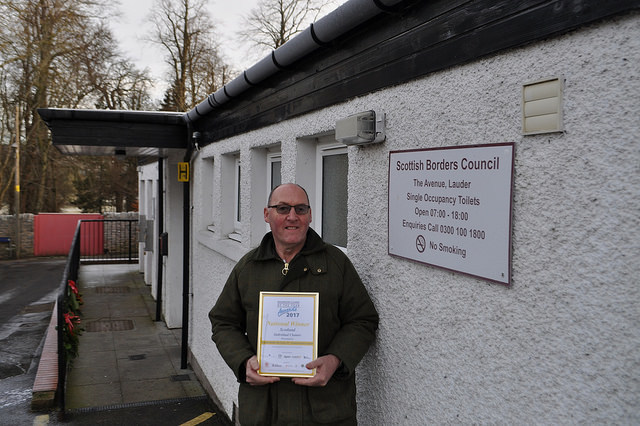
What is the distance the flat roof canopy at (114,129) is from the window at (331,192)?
4434 millimetres

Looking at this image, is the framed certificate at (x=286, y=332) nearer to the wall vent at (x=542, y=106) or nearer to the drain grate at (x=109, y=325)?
the wall vent at (x=542, y=106)

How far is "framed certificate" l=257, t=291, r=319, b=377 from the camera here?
283 cm

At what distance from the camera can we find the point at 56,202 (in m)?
30.7

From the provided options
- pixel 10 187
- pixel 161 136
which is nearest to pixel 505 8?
pixel 161 136

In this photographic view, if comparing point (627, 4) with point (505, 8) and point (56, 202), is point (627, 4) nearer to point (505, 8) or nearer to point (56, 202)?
point (505, 8)

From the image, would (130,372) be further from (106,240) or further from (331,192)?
(106,240)

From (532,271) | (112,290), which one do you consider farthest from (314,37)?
(112,290)

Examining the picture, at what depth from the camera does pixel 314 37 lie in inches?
145

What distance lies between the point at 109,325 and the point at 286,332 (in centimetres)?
886

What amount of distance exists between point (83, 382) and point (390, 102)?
6.26m

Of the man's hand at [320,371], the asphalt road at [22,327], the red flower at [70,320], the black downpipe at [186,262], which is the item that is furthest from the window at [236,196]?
the man's hand at [320,371]

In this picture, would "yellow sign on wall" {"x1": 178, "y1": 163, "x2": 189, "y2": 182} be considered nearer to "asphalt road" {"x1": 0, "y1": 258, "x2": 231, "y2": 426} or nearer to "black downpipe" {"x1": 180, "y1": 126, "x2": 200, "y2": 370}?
"black downpipe" {"x1": 180, "y1": 126, "x2": 200, "y2": 370}

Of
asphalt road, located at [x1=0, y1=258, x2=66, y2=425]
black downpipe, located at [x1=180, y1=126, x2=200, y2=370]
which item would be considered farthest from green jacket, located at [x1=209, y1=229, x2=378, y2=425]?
black downpipe, located at [x1=180, y1=126, x2=200, y2=370]

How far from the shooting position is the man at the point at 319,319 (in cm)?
289
